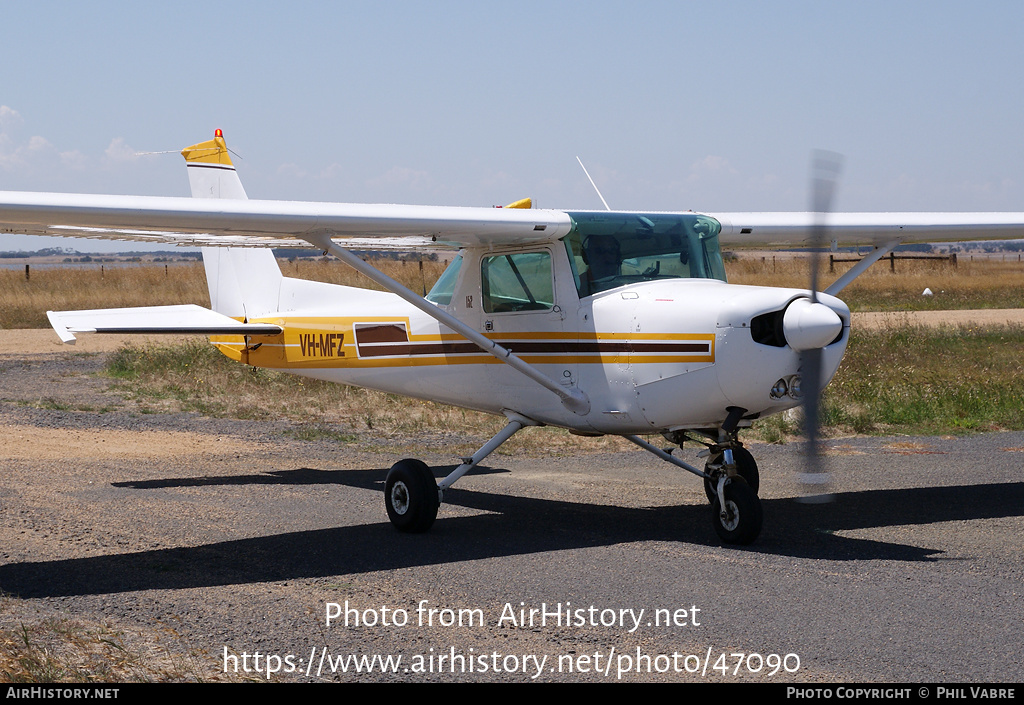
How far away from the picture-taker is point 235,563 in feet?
24.2

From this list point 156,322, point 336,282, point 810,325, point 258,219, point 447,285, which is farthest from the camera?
point 336,282

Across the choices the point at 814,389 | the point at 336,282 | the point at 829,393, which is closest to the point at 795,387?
the point at 814,389

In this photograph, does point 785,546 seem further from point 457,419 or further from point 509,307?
point 457,419

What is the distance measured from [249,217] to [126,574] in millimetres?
2622

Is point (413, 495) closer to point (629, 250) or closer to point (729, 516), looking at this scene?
point (729, 516)

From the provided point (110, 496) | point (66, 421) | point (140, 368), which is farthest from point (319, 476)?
Result: point (140, 368)

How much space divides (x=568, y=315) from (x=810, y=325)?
2.06 metres

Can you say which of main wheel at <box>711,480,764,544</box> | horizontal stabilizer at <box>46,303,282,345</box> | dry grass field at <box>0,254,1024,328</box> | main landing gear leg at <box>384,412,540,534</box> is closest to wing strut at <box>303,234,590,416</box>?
main landing gear leg at <box>384,412,540,534</box>

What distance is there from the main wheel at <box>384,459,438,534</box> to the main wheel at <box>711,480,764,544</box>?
225 centimetres

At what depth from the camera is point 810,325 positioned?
6887 mm

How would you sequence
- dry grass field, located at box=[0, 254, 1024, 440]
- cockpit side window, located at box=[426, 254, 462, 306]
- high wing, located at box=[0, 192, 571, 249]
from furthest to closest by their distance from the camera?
dry grass field, located at box=[0, 254, 1024, 440] → cockpit side window, located at box=[426, 254, 462, 306] → high wing, located at box=[0, 192, 571, 249]

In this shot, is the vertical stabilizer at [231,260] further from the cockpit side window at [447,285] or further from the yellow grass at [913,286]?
the yellow grass at [913,286]

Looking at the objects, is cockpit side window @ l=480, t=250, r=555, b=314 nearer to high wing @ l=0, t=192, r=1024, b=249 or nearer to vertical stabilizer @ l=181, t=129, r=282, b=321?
high wing @ l=0, t=192, r=1024, b=249

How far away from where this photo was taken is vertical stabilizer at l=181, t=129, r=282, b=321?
38.2 feet
